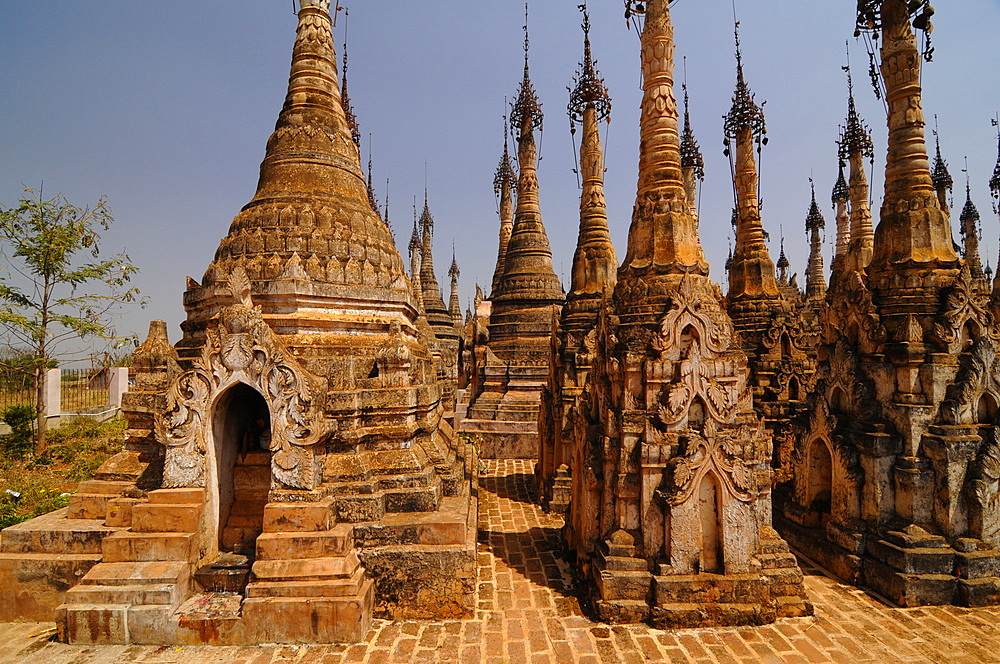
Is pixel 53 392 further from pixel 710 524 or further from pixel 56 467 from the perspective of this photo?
pixel 710 524

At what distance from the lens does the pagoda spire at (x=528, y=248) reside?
1972cm

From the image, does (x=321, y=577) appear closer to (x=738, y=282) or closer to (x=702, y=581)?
(x=702, y=581)

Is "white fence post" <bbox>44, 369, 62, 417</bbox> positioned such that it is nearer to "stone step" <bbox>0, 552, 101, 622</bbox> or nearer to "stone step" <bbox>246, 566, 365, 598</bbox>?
"stone step" <bbox>0, 552, 101, 622</bbox>

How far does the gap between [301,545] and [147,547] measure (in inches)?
73.7

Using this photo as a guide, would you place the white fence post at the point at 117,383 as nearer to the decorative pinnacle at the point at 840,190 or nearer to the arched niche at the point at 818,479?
the arched niche at the point at 818,479

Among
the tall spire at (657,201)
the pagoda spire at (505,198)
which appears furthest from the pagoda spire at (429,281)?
the tall spire at (657,201)

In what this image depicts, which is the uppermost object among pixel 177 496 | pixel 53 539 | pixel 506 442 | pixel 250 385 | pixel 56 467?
pixel 250 385

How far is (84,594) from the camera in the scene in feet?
18.8

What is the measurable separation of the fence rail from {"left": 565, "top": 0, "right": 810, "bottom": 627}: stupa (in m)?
16.1

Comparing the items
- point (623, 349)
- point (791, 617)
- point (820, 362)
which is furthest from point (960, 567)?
point (623, 349)

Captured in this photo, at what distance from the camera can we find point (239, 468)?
295 inches

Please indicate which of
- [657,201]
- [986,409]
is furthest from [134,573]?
[986,409]

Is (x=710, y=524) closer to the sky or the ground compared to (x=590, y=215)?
closer to the ground

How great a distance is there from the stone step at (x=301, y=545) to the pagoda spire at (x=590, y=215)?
28.7 feet
